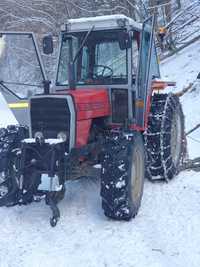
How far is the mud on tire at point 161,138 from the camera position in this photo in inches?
269

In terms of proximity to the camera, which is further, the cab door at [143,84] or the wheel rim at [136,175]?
the cab door at [143,84]

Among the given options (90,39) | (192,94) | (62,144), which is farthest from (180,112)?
(192,94)

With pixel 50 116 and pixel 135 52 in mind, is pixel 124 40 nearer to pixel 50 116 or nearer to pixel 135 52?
pixel 135 52

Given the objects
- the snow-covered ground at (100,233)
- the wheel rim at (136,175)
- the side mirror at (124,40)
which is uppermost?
the side mirror at (124,40)

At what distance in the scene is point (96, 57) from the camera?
6.57 metres

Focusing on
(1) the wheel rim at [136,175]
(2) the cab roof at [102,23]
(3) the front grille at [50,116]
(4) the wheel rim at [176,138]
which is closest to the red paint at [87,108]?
(3) the front grille at [50,116]

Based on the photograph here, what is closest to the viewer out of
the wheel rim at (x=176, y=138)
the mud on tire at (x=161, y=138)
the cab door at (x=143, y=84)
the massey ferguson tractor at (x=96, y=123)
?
the massey ferguson tractor at (x=96, y=123)

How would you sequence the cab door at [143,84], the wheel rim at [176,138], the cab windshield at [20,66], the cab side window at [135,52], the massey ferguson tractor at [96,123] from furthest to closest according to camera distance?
the wheel rim at [176,138] → the cab windshield at [20,66] → the cab side window at [135,52] → the cab door at [143,84] → the massey ferguson tractor at [96,123]

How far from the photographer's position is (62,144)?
5469 millimetres

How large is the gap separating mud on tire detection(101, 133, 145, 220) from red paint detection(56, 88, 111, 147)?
0.34m

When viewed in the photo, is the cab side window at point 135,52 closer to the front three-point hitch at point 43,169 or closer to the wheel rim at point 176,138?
the wheel rim at point 176,138

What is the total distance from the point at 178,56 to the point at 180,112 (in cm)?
895

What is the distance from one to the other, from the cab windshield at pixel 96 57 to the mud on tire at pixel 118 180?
111 centimetres

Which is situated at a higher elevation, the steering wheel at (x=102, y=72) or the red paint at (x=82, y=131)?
the steering wheel at (x=102, y=72)
